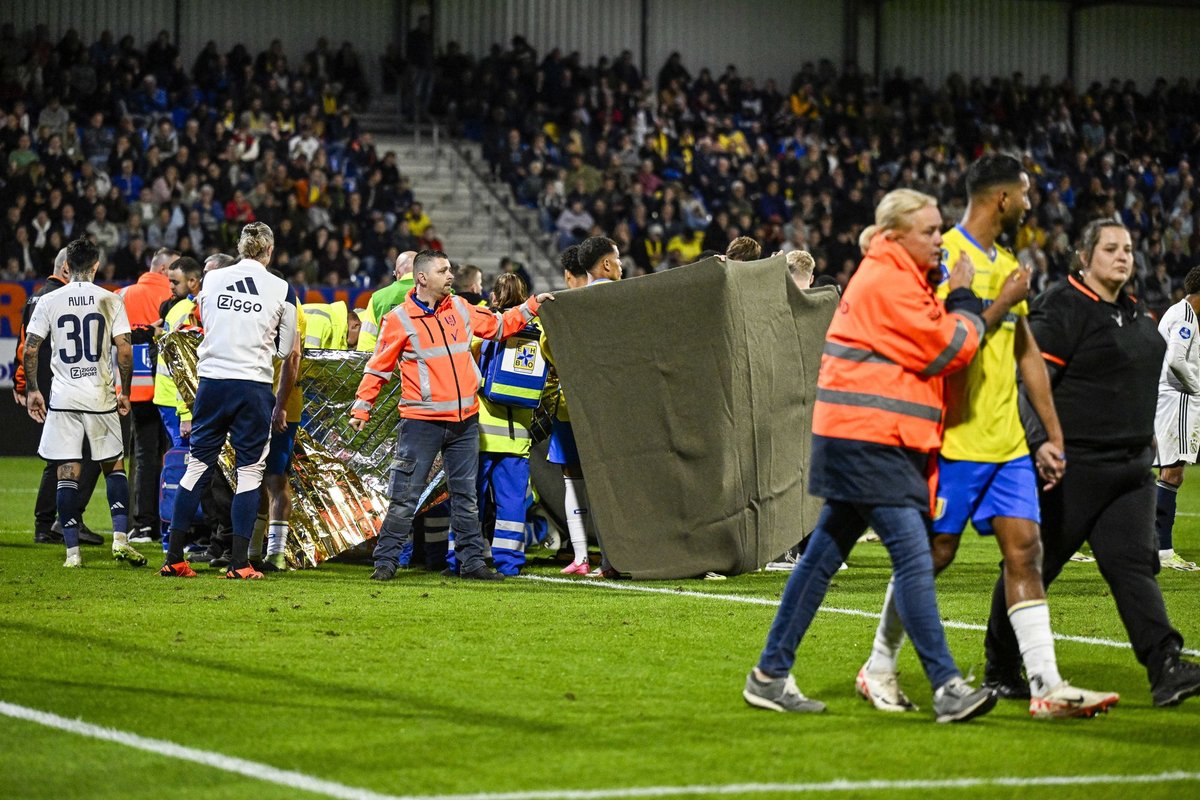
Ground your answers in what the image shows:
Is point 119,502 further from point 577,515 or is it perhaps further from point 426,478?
point 577,515

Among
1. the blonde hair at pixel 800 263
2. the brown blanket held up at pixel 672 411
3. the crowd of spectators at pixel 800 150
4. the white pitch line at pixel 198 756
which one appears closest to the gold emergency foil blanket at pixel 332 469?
the brown blanket held up at pixel 672 411

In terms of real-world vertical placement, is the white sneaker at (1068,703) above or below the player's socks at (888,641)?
below

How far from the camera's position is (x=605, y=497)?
1037cm

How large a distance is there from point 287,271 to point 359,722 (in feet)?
59.4

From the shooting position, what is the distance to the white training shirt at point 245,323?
33.1 ft

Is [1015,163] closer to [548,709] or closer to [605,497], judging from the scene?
[548,709]

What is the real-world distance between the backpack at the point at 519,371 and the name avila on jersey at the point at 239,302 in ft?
5.25

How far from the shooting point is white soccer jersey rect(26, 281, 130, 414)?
1117 centimetres

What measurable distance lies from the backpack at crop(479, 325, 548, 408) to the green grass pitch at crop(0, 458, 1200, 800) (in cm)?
142

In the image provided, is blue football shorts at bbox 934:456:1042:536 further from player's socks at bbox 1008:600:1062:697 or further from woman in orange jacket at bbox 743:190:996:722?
player's socks at bbox 1008:600:1062:697

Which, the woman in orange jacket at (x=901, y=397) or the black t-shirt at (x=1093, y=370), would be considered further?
the black t-shirt at (x=1093, y=370)

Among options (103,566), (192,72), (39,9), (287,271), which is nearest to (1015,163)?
(103,566)

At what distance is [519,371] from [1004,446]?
207 inches

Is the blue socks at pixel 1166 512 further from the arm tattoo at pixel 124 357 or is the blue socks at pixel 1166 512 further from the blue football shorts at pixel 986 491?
the arm tattoo at pixel 124 357
